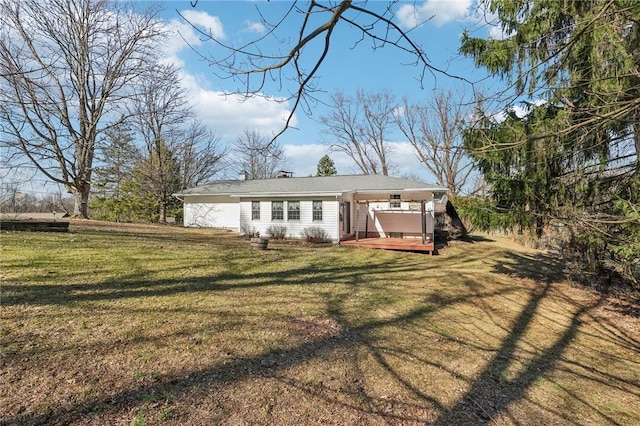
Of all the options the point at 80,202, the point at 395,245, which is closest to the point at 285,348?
the point at 395,245

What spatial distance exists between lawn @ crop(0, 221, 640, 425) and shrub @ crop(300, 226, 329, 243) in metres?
6.84

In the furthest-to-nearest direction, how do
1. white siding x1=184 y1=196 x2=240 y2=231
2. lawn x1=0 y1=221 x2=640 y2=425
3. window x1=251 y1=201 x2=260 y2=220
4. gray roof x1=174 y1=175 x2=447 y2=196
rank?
white siding x1=184 y1=196 x2=240 y2=231, window x1=251 y1=201 x2=260 y2=220, gray roof x1=174 y1=175 x2=447 y2=196, lawn x1=0 y1=221 x2=640 y2=425

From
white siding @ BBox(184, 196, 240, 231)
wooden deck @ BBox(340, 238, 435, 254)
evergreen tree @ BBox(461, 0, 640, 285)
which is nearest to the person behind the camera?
evergreen tree @ BBox(461, 0, 640, 285)

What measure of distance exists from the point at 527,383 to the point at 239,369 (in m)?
3.45

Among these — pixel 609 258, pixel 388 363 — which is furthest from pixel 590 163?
pixel 388 363

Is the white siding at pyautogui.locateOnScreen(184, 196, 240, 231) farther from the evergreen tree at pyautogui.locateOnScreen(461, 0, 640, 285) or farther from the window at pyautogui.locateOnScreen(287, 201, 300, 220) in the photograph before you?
the evergreen tree at pyautogui.locateOnScreen(461, 0, 640, 285)

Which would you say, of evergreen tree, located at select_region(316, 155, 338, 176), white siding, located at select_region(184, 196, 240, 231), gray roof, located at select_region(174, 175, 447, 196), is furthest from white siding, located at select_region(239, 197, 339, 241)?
evergreen tree, located at select_region(316, 155, 338, 176)

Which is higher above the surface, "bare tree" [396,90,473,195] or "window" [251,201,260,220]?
"bare tree" [396,90,473,195]

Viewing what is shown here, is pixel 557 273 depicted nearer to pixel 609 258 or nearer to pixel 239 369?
pixel 609 258

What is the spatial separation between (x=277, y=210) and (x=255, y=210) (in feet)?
4.26

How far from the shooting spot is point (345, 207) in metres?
16.7

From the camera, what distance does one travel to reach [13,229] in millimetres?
10305

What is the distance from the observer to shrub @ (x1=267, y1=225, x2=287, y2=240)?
16.2 meters

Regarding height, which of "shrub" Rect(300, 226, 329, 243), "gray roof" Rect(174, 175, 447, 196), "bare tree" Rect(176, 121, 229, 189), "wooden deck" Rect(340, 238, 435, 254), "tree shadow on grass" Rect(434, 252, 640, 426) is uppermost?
"bare tree" Rect(176, 121, 229, 189)
